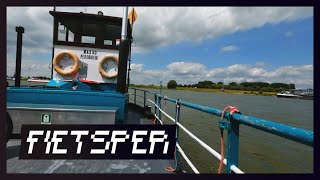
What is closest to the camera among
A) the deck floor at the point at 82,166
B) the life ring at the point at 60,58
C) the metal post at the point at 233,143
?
the metal post at the point at 233,143

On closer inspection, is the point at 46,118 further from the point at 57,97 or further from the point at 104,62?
the point at 104,62

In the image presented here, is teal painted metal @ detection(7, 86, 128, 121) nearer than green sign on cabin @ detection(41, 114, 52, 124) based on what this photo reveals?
No

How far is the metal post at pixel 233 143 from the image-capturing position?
2164mm

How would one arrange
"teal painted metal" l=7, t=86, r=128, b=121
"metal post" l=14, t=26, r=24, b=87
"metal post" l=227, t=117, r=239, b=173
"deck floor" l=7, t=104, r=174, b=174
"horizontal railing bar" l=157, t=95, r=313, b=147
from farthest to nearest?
"metal post" l=14, t=26, r=24, b=87, "teal painted metal" l=7, t=86, r=128, b=121, "deck floor" l=7, t=104, r=174, b=174, "metal post" l=227, t=117, r=239, b=173, "horizontal railing bar" l=157, t=95, r=313, b=147

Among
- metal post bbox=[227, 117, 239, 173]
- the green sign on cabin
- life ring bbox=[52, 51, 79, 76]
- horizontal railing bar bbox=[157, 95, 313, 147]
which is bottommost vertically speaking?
the green sign on cabin

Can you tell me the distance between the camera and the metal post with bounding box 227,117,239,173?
7.10 feet

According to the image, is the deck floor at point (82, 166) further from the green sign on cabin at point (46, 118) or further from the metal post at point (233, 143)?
the metal post at point (233, 143)

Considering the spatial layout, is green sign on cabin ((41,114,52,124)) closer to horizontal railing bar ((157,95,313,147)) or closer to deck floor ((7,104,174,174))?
deck floor ((7,104,174,174))

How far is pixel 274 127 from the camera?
1.69 meters

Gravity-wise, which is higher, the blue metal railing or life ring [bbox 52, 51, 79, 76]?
life ring [bbox 52, 51, 79, 76]

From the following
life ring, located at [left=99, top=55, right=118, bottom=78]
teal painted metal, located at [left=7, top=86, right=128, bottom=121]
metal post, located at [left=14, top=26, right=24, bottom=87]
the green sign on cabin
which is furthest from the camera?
life ring, located at [left=99, top=55, right=118, bottom=78]

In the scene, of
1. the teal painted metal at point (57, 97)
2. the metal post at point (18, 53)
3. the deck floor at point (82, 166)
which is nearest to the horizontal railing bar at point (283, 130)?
the deck floor at point (82, 166)

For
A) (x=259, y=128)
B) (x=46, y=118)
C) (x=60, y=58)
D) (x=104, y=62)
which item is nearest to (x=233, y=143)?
(x=259, y=128)

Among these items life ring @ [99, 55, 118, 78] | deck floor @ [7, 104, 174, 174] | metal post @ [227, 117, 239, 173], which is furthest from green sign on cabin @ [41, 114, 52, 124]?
metal post @ [227, 117, 239, 173]
